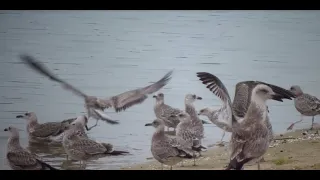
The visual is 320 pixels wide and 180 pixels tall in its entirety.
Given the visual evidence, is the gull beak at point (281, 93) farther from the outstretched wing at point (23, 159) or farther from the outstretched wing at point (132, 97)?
the outstretched wing at point (23, 159)

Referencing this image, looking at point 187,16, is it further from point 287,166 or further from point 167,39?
point 287,166

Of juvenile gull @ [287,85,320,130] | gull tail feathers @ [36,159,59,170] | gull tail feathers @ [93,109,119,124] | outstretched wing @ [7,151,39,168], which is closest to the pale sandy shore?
juvenile gull @ [287,85,320,130]

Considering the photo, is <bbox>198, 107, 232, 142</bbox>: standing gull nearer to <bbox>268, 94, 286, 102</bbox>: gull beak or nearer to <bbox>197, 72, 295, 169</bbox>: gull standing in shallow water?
<bbox>197, 72, 295, 169</bbox>: gull standing in shallow water

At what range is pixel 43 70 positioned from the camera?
12.5 feet

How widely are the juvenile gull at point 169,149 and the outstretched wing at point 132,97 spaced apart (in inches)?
12.9

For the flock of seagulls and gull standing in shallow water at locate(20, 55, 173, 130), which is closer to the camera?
the flock of seagulls

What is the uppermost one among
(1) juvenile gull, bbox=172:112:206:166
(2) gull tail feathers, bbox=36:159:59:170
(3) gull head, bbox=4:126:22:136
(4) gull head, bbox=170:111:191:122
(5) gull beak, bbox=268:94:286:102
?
(5) gull beak, bbox=268:94:286:102

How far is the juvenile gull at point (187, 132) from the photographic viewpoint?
3.68m

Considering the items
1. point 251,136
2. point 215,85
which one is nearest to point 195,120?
point 215,85

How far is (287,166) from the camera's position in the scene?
367cm

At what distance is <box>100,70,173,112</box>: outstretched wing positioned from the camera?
3.77 metres

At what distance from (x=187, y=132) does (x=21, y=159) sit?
4.53ft

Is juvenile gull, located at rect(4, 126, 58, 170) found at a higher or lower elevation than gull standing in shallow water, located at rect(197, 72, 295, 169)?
lower

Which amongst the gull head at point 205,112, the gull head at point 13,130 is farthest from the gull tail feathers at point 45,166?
the gull head at point 205,112
